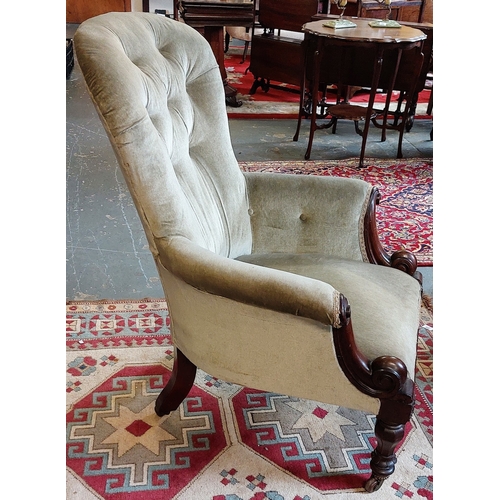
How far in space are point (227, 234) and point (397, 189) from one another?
2.03 metres

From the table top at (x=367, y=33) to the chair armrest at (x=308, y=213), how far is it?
1933mm

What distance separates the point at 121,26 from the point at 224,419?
115cm

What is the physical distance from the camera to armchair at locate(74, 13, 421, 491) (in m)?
1.27

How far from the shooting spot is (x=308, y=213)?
1.77m

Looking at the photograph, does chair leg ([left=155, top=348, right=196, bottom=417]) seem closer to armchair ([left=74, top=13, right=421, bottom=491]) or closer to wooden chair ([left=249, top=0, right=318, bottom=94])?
armchair ([left=74, top=13, right=421, bottom=491])

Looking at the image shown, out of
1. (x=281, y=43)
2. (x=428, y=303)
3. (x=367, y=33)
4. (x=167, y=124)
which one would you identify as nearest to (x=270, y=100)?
(x=281, y=43)

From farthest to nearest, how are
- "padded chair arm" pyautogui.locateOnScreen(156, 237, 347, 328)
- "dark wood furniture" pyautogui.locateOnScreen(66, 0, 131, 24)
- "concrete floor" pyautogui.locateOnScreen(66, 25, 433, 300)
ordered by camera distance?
"dark wood furniture" pyautogui.locateOnScreen(66, 0, 131, 24)
"concrete floor" pyautogui.locateOnScreen(66, 25, 433, 300)
"padded chair arm" pyautogui.locateOnScreen(156, 237, 347, 328)

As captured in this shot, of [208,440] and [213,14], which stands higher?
[213,14]

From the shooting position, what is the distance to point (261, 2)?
5074 mm

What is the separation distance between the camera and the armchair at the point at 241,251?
127 cm

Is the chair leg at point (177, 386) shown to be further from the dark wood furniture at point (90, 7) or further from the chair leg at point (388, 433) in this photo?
the dark wood furniture at point (90, 7)

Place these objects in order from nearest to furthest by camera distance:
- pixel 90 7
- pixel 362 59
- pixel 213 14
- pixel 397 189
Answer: pixel 397 189, pixel 362 59, pixel 213 14, pixel 90 7

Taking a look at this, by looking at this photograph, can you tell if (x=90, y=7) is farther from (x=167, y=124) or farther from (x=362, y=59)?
(x=167, y=124)

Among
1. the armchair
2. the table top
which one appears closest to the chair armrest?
the armchair
